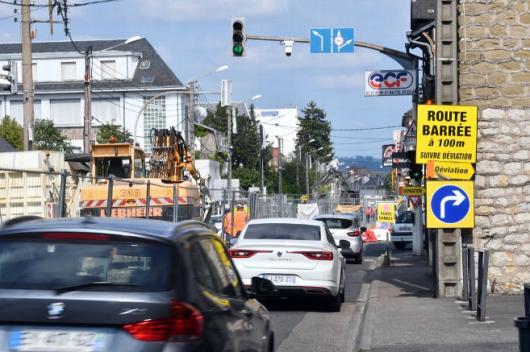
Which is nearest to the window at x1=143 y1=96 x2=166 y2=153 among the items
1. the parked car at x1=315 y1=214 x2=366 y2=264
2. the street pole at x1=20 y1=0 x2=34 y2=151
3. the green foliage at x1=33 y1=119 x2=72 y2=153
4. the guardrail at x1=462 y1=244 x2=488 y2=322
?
the green foliage at x1=33 y1=119 x2=72 y2=153

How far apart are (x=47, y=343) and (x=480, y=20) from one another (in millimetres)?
13876

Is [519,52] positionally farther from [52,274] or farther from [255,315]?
[52,274]

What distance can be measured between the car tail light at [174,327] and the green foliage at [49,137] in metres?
60.6

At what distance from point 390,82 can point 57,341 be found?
81.5 ft

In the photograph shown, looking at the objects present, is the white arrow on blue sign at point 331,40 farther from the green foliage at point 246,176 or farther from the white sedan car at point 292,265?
the green foliage at point 246,176

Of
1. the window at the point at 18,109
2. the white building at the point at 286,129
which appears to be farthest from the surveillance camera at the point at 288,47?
the white building at the point at 286,129

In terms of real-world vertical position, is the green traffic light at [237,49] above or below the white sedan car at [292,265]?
above

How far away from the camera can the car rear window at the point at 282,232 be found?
60.2 ft

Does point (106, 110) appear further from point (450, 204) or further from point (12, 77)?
point (450, 204)

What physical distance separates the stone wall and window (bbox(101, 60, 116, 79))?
58243mm

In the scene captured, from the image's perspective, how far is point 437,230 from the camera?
18.6 meters

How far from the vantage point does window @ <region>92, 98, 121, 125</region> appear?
74.3m

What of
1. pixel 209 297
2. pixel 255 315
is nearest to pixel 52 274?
pixel 209 297

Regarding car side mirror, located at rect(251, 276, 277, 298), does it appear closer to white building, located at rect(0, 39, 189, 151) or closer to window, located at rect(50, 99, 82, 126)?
white building, located at rect(0, 39, 189, 151)
